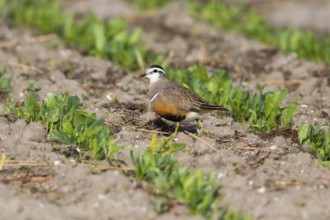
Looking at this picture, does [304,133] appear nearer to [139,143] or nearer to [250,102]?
[250,102]

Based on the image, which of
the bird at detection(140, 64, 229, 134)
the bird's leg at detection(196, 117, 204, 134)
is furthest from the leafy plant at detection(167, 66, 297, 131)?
the bird at detection(140, 64, 229, 134)

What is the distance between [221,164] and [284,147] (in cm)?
82

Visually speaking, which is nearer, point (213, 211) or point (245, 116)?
point (213, 211)

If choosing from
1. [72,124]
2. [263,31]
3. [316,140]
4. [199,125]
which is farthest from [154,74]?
[263,31]

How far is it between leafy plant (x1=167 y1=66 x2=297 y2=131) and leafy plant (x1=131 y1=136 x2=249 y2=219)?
6.21 feet

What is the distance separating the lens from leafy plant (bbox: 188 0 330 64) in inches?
466

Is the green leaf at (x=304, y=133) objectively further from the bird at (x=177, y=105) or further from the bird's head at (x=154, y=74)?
the bird's head at (x=154, y=74)

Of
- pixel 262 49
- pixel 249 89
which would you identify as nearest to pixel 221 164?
pixel 249 89

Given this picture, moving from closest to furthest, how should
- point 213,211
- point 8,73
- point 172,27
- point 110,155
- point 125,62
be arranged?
point 213,211
point 110,155
point 8,73
point 125,62
point 172,27

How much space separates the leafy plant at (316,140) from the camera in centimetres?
732

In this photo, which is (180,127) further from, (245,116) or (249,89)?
(249,89)

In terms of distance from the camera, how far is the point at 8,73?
994 centimetres

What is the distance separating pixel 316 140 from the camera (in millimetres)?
7555

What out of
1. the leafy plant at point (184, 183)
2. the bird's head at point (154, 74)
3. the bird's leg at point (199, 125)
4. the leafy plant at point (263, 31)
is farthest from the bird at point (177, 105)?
the leafy plant at point (263, 31)
